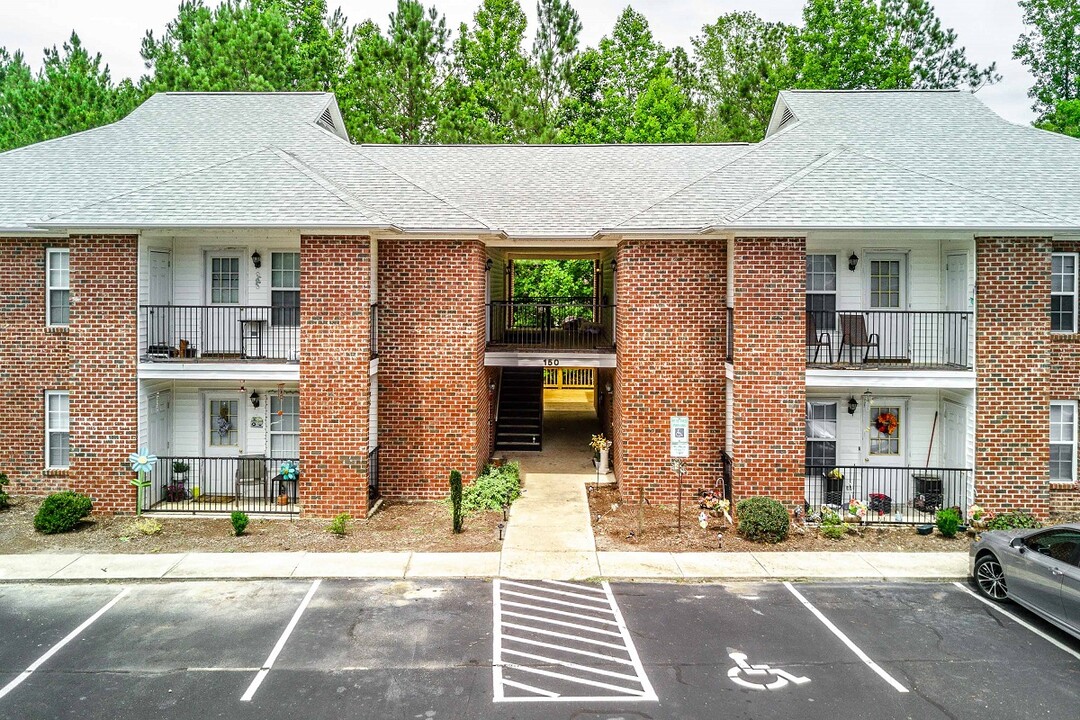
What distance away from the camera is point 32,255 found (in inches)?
627

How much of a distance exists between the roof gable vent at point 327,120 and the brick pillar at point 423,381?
26.9 ft

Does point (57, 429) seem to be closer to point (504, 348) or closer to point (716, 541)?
point (504, 348)

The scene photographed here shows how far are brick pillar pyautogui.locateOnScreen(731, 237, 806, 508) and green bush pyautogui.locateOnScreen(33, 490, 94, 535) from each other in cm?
1237

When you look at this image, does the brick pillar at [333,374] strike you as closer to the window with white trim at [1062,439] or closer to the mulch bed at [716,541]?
the mulch bed at [716,541]

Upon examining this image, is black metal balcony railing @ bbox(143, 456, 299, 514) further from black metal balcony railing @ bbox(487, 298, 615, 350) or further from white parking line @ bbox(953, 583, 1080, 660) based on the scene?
white parking line @ bbox(953, 583, 1080, 660)

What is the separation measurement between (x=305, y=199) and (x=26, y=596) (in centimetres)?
818

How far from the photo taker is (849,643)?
936 centimetres

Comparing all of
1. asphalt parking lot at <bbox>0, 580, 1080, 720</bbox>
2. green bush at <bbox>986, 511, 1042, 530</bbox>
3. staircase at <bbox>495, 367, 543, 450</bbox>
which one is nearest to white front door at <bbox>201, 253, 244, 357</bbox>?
asphalt parking lot at <bbox>0, 580, 1080, 720</bbox>

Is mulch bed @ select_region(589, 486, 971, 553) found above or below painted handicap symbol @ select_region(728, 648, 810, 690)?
above

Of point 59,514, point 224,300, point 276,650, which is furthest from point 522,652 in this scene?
point 224,300

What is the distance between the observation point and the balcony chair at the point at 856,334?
15.0 m

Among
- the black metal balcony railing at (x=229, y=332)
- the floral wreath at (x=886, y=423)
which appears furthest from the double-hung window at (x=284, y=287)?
the floral wreath at (x=886, y=423)

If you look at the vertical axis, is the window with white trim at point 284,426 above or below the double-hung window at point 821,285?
below

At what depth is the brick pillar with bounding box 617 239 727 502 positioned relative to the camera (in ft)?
50.3
